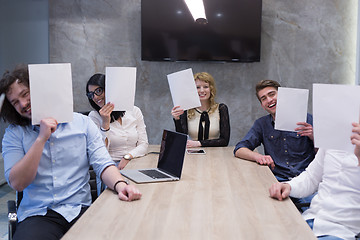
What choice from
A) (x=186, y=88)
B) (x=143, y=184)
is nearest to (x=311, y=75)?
(x=186, y=88)

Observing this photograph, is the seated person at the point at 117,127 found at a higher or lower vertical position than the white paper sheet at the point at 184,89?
lower

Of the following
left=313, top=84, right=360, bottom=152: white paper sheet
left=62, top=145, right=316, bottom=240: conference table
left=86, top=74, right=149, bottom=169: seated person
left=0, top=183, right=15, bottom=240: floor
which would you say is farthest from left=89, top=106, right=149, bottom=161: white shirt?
left=313, top=84, right=360, bottom=152: white paper sheet

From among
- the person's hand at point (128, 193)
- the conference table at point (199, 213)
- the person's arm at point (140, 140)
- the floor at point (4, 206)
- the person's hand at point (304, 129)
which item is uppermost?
the person's hand at point (304, 129)

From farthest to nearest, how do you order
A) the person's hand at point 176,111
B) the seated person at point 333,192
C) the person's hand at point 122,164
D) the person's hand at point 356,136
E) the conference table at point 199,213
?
the person's hand at point 176,111
the person's hand at point 122,164
the seated person at point 333,192
the person's hand at point 356,136
the conference table at point 199,213

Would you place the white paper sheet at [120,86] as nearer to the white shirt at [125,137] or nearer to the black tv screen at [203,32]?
the white shirt at [125,137]

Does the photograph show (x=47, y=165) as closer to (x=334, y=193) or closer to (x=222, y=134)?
(x=334, y=193)

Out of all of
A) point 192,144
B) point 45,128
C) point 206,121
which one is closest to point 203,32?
point 206,121

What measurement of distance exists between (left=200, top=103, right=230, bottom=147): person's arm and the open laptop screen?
902 mm

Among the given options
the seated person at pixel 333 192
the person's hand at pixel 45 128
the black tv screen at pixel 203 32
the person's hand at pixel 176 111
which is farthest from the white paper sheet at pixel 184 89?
the black tv screen at pixel 203 32

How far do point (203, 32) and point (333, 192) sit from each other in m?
3.07

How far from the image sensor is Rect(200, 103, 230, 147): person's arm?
3.06m

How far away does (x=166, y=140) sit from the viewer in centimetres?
216

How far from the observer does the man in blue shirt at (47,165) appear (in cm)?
162

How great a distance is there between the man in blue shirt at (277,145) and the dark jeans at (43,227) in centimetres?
133
